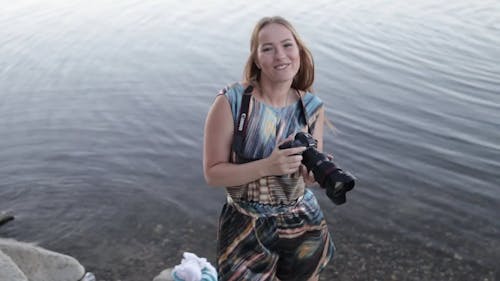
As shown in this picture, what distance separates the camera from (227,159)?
2936 mm

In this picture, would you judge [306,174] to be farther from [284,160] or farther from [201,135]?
[201,135]

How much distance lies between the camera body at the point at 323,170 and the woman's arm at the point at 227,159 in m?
0.08

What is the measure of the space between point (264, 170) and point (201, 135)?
18.8 ft

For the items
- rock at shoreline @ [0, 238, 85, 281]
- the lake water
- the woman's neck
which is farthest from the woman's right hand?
the lake water

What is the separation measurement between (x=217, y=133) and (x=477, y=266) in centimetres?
373

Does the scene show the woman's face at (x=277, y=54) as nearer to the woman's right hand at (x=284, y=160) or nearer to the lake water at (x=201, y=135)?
the woman's right hand at (x=284, y=160)

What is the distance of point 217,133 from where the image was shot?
9.38ft

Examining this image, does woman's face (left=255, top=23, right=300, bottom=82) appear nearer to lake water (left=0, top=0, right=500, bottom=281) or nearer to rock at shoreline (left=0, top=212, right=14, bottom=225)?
lake water (left=0, top=0, right=500, bottom=281)

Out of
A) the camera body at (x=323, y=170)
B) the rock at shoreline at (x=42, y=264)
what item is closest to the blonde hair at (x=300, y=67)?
the camera body at (x=323, y=170)

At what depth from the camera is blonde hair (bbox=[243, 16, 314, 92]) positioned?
304 centimetres

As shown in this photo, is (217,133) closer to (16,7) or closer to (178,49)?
(178,49)

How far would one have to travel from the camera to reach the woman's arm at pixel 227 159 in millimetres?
2752

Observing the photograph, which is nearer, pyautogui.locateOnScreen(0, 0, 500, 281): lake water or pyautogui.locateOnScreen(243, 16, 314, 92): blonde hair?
pyautogui.locateOnScreen(243, 16, 314, 92): blonde hair

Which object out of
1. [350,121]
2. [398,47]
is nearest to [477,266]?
[350,121]
